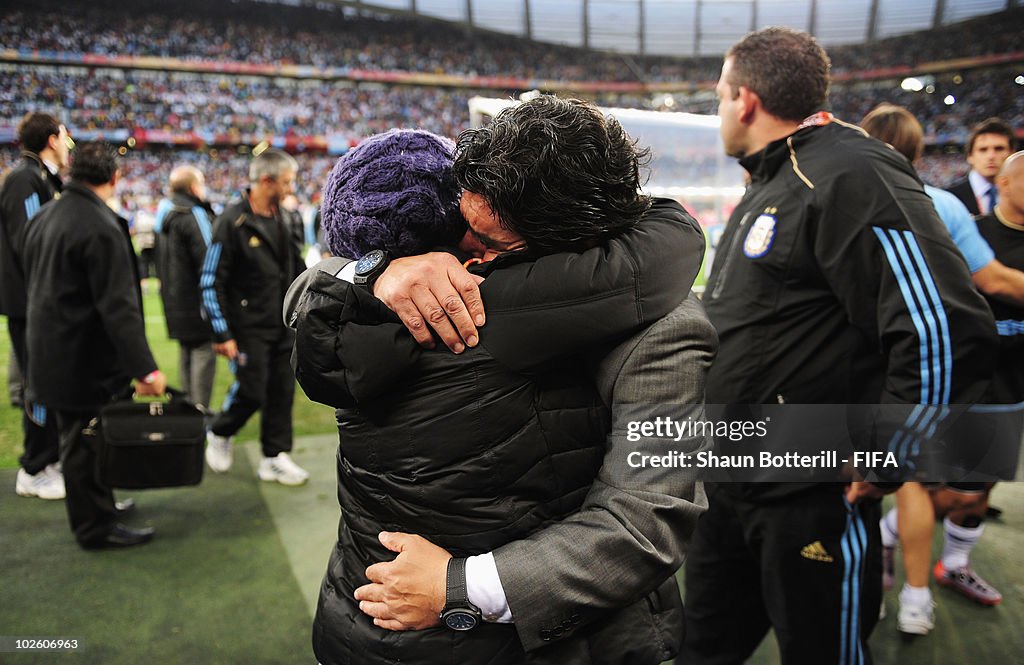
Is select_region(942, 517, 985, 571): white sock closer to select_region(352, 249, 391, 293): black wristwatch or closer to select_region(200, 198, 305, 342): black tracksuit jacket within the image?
select_region(352, 249, 391, 293): black wristwatch

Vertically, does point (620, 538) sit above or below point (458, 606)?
above

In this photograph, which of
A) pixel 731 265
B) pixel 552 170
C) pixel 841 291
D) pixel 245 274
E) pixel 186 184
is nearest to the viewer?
pixel 552 170

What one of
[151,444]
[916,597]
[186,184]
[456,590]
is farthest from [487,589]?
[186,184]

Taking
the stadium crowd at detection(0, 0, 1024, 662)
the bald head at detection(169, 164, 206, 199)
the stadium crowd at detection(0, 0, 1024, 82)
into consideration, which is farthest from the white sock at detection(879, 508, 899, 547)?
the stadium crowd at detection(0, 0, 1024, 82)

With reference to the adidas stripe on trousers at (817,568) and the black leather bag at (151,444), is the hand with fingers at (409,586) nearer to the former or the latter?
the adidas stripe on trousers at (817,568)

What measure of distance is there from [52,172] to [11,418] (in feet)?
8.91

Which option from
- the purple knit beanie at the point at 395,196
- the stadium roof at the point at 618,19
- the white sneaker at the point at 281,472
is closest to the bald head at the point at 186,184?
the white sneaker at the point at 281,472

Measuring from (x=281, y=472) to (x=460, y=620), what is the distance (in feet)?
11.6

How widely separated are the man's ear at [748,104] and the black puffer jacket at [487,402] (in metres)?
1.02

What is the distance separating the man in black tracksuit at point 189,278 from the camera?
4.53m

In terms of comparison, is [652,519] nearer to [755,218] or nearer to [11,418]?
[755,218]

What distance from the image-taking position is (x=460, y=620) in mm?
978

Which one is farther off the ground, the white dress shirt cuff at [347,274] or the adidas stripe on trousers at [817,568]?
the white dress shirt cuff at [347,274]

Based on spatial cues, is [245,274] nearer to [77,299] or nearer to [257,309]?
[257,309]
